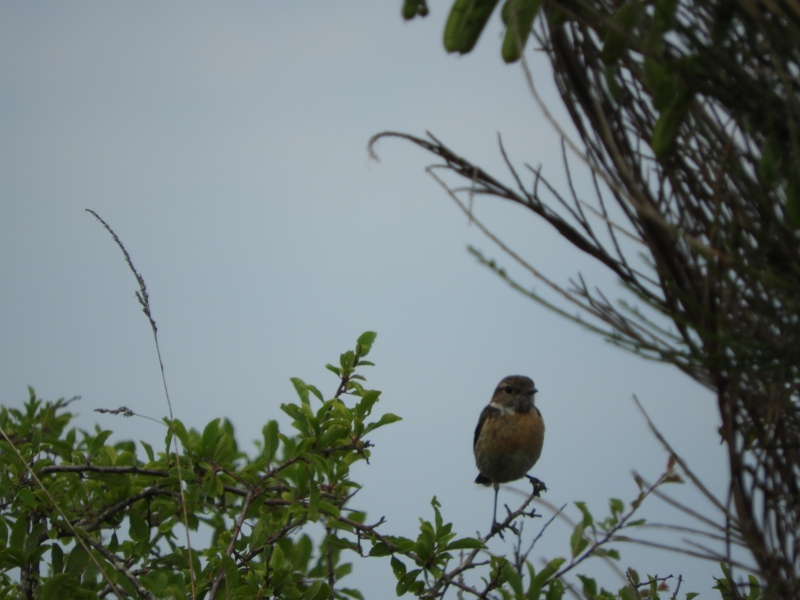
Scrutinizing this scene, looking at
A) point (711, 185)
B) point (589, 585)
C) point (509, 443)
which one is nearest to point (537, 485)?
point (509, 443)

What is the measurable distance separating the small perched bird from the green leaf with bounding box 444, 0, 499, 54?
5.14 metres

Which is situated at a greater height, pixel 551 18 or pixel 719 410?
pixel 551 18

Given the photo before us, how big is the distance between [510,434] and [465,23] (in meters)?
5.18

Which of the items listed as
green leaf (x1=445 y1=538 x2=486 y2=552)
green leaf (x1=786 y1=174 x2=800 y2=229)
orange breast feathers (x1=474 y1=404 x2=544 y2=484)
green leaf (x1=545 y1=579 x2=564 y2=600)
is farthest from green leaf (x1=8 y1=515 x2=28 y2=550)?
orange breast feathers (x1=474 y1=404 x2=544 y2=484)

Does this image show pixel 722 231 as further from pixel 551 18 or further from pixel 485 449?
pixel 485 449

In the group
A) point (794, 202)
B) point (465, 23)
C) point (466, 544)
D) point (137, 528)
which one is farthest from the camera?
point (137, 528)

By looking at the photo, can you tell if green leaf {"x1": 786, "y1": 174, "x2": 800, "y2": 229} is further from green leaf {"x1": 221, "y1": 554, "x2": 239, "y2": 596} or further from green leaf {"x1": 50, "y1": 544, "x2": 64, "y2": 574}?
green leaf {"x1": 50, "y1": 544, "x2": 64, "y2": 574}

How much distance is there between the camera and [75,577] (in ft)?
10.5

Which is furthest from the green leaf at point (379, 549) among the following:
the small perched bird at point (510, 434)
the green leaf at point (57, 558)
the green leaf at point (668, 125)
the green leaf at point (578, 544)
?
the small perched bird at point (510, 434)

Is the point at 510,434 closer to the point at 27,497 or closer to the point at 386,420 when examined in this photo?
the point at 386,420

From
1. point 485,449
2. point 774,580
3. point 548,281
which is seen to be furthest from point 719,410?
point 485,449

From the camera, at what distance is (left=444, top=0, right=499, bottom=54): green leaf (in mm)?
1762

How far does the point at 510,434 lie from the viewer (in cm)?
656

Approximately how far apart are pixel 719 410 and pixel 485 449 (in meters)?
4.86
